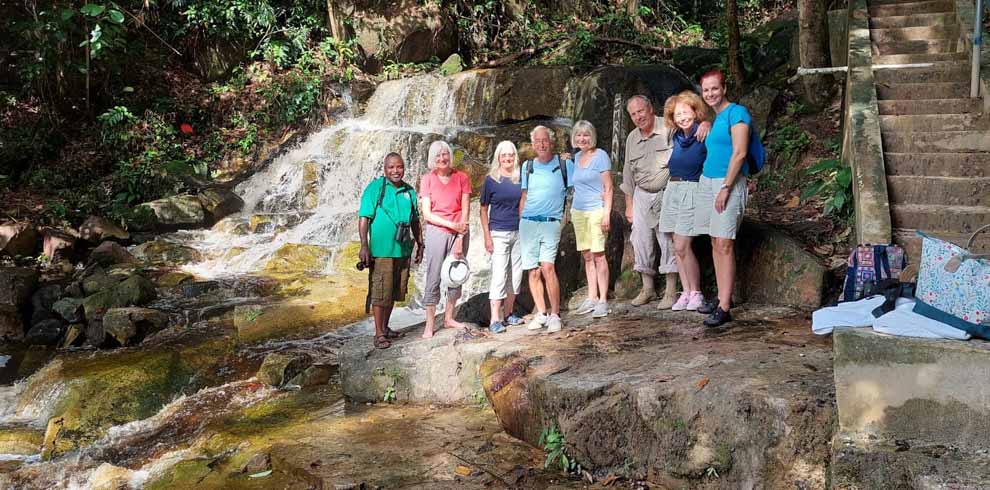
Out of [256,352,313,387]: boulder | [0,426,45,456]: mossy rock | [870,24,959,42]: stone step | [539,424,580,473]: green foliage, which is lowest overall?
[0,426,45,456]: mossy rock

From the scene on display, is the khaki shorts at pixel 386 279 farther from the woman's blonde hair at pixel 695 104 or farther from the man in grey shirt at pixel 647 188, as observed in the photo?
the woman's blonde hair at pixel 695 104

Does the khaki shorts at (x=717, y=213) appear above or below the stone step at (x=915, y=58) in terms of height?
below

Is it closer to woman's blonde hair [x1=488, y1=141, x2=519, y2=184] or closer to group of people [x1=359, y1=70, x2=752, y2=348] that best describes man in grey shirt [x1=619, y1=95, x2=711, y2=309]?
group of people [x1=359, y1=70, x2=752, y2=348]

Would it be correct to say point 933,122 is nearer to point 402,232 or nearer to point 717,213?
point 717,213

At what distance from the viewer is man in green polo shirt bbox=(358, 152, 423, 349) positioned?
6.12 metres

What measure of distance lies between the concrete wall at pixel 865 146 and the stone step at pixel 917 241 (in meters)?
0.20

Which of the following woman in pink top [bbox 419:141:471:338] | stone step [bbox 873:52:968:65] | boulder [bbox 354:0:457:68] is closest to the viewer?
woman in pink top [bbox 419:141:471:338]

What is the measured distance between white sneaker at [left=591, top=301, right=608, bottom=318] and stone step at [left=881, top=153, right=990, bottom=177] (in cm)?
271

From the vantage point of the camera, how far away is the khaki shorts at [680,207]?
5.71 meters

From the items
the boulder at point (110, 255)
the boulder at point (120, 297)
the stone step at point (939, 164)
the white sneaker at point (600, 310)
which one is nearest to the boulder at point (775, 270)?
the white sneaker at point (600, 310)

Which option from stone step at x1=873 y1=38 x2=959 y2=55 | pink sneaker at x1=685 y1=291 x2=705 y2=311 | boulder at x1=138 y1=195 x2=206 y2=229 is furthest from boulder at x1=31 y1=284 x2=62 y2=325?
stone step at x1=873 y1=38 x2=959 y2=55

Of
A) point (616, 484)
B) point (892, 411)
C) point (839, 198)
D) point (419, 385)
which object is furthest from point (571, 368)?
point (839, 198)

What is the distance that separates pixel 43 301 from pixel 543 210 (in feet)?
23.5

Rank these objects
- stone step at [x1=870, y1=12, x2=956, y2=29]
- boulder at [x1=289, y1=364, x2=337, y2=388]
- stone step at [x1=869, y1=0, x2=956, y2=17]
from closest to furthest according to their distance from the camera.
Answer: boulder at [x1=289, y1=364, x2=337, y2=388] → stone step at [x1=870, y1=12, x2=956, y2=29] → stone step at [x1=869, y1=0, x2=956, y2=17]
